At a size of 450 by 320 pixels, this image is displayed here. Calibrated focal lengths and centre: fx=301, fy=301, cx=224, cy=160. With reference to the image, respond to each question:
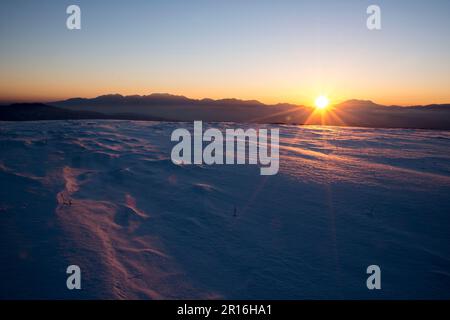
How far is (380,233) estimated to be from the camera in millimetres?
3545

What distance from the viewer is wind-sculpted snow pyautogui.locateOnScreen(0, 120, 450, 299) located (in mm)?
2732

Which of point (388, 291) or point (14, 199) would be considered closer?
point (388, 291)

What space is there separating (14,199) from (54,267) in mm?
1980

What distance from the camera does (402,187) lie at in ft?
15.8

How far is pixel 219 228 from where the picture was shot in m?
3.67

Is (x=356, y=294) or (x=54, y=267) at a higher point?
(x=54, y=267)

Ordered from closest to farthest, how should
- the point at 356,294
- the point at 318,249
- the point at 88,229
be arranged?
1. the point at 356,294
2. the point at 318,249
3. the point at 88,229

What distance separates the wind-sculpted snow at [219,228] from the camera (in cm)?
273

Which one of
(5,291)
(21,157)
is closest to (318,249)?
(5,291)
